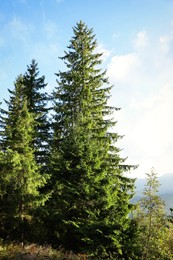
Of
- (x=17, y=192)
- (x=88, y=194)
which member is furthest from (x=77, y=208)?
(x=17, y=192)

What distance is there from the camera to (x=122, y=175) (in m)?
20.8

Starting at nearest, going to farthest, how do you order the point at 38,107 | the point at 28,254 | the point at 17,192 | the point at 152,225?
the point at 28,254
the point at 152,225
the point at 17,192
the point at 38,107

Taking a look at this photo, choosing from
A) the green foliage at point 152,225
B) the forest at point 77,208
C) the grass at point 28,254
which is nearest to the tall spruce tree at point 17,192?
the forest at point 77,208

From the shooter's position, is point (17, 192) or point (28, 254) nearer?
point (28, 254)

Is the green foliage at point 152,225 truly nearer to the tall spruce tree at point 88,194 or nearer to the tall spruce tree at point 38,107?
the tall spruce tree at point 88,194

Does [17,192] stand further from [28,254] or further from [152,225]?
[152,225]

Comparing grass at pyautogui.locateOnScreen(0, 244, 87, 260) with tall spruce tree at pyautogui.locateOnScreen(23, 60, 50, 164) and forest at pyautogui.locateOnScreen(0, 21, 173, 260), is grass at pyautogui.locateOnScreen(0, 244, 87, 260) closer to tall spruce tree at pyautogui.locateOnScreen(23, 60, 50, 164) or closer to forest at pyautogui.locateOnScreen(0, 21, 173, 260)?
forest at pyautogui.locateOnScreen(0, 21, 173, 260)

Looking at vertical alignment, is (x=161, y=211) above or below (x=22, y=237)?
above

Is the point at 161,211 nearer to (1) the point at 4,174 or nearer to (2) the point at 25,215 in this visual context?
(2) the point at 25,215

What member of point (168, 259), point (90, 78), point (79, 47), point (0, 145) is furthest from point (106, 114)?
point (168, 259)

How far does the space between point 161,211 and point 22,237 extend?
794 cm

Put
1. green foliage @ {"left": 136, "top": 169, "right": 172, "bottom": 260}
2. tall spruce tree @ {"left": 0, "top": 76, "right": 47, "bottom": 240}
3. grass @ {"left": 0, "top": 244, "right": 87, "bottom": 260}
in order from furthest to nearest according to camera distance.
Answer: tall spruce tree @ {"left": 0, "top": 76, "right": 47, "bottom": 240}, green foliage @ {"left": 136, "top": 169, "right": 172, "bottom": 260}, grass @ {"left": 0, "top": 244, "right": 87, "bottom": 260}

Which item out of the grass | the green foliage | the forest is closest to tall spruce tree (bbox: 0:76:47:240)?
the forest

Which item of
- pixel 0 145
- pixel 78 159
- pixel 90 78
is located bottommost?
pixel 78 159
